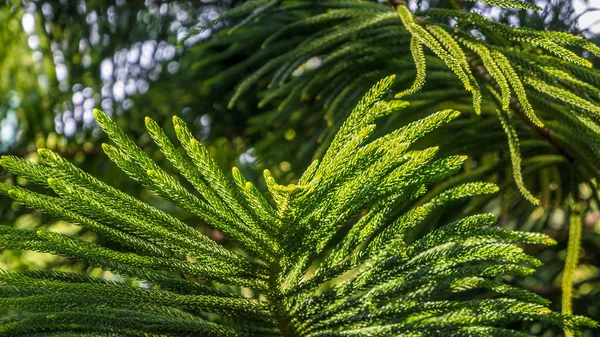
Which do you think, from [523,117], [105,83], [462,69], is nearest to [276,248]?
[462,69]

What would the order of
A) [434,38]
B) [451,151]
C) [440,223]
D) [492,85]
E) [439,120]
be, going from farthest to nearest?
[440,223] → [451,151] → [492,85] → [434,38] → [439,120]

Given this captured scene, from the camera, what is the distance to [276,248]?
517 millimetres

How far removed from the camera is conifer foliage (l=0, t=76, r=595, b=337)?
0.49 metres

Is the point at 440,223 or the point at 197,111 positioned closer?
the point at 440,223

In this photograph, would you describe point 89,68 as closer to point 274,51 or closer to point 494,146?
point 274,51

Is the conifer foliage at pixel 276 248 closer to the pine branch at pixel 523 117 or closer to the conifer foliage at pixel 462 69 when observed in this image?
the conifer foliage at pixel 462 69

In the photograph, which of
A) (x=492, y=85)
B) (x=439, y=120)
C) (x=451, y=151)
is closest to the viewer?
(x=439, y=120)

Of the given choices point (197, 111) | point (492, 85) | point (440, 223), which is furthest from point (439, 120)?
point (197, 111)

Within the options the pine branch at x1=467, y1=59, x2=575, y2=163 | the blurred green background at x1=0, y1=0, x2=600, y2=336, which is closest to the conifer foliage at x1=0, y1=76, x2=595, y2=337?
the pine branch at x1=467, y1=59, x2=575, y2=163

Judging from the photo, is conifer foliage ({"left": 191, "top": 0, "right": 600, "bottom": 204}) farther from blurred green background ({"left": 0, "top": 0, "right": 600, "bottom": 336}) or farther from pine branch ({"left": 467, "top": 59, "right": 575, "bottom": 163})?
blurred green background ({"left": 0, "top": 0, "right": 600, "bottom": 336})

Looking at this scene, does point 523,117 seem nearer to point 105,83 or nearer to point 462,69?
point 462,69

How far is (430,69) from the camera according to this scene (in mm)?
850

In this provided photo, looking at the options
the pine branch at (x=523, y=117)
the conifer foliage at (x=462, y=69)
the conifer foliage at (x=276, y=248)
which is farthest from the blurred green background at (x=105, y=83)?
the conifer foliage at (x=276, y=248)

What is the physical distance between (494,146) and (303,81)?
26cm
